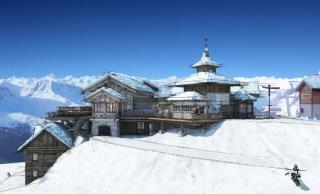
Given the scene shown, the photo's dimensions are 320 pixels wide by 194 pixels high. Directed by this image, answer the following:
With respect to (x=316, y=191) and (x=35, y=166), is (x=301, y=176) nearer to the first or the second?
(x=316, y=191)

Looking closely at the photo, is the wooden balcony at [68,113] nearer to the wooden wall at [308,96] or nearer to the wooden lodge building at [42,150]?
the wooden lodge building at [42,150]

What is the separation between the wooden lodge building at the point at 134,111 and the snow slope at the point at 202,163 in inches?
161

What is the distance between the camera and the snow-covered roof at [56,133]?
47.0 metres

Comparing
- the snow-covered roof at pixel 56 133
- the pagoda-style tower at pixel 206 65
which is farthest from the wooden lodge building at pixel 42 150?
the pagoda-style tower at pixel 206 65

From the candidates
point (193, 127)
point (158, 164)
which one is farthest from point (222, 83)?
point (158, 164)

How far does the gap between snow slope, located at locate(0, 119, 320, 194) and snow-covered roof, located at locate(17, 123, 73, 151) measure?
131 inches

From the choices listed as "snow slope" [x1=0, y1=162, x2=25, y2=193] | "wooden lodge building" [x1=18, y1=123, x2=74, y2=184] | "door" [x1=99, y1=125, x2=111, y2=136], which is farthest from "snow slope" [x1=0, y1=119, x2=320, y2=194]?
"door" [x1=99, y1=125, x2=111, y2=136]

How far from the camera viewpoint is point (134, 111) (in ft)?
181

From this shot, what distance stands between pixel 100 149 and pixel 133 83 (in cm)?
1772

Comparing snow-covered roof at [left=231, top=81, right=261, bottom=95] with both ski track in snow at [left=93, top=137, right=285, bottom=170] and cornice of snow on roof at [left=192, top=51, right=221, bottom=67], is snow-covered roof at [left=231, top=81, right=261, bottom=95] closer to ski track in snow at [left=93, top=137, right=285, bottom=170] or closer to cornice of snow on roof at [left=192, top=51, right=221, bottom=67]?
cornice of snow on roof at [left=192, top=51, right=221, bottom=67]

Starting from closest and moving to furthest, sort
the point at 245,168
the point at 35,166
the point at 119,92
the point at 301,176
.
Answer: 1. the point at 301,176
2. the point at 245,168
3. the point at 35,166
4. the point at 119,92

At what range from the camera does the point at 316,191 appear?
2841cm

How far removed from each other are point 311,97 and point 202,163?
31382 millimetres

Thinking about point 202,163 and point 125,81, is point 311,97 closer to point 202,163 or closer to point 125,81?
point 202,163
